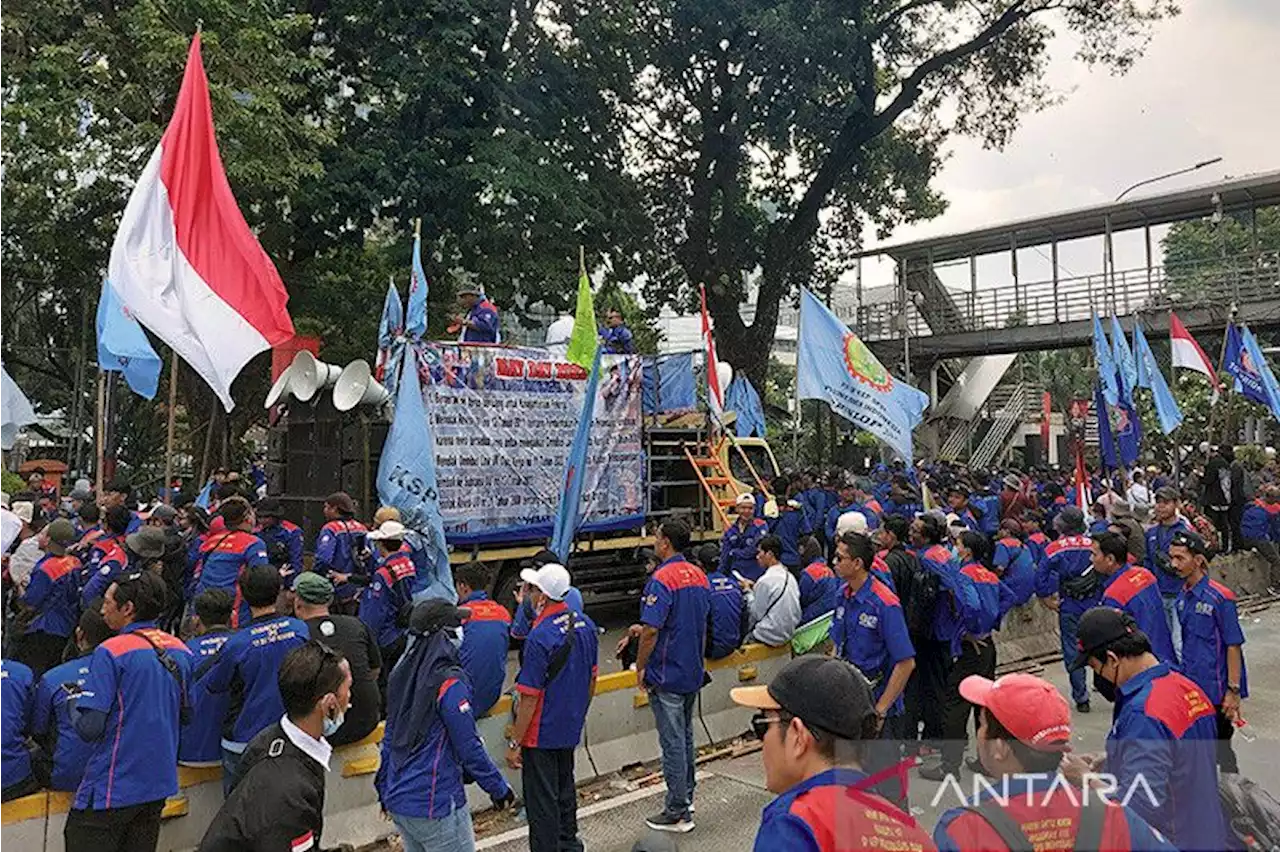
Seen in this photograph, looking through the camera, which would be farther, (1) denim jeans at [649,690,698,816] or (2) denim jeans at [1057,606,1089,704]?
(2) denim jeans at [1057,606,1089,704]

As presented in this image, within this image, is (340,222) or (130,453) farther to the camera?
(130,453)

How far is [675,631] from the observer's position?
6090mm

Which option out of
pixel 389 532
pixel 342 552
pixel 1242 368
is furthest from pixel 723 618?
pixel 1242 368

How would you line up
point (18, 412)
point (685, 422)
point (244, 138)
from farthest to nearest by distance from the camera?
1. point (18, 412)
2. point (244, 138)
3. point (685, 422)

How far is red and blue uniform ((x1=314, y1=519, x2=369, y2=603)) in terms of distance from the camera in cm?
755

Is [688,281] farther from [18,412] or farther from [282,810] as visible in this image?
[282,810]

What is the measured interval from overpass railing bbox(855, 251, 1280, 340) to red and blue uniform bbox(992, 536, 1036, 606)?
16.7 meters

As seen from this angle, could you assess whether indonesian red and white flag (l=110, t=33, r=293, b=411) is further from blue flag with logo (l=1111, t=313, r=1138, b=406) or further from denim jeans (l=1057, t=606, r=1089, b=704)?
blue flag with logo (l=1111, t=313, r=1138, b=406)

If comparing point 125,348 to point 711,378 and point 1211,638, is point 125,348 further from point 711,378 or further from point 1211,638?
point 1211,638

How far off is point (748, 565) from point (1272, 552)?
33.5 feet

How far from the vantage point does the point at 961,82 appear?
25.7 m

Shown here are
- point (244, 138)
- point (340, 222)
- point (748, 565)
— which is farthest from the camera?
point (340, 222)

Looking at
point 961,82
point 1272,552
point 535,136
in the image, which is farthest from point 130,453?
point 1272,552

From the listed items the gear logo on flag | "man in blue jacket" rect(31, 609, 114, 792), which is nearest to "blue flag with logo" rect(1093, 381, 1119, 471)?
the gear logo on flag
